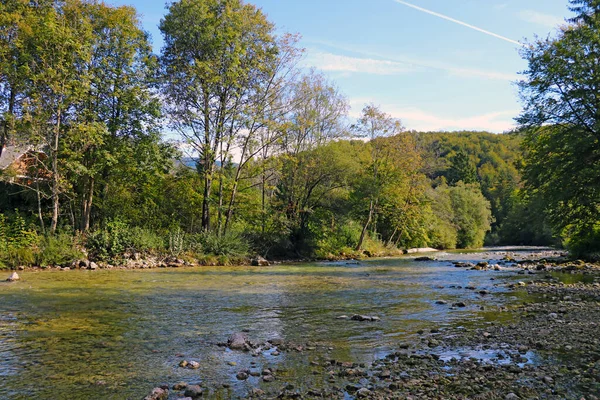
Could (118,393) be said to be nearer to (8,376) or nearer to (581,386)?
(8,376)

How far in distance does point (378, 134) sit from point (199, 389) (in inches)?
1379

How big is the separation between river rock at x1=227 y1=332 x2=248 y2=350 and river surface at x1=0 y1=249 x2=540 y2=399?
22 centimetres

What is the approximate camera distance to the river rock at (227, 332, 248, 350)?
6.84m

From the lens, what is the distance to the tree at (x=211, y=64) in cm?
2608

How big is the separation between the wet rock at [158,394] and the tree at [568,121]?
21.7m

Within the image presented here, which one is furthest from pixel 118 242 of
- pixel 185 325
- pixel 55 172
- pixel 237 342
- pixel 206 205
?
pixel 237 342

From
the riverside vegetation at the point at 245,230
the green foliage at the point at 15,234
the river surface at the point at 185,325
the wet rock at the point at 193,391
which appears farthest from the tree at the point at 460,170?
the wet rock at the point at 193,391

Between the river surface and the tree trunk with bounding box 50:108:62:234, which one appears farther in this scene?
the tree trunk with bounding box 50:108:62:234

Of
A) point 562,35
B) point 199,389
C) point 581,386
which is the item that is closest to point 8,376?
point 199,389

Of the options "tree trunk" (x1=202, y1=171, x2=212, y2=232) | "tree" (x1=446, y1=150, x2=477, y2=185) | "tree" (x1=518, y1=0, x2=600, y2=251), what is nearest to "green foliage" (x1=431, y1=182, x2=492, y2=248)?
"tree" (x1=518, y1=0, x2=600, y2=251)

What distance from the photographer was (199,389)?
4930 mm

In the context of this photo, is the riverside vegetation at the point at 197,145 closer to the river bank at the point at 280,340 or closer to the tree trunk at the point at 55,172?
the tree trunk at the point at 55,172

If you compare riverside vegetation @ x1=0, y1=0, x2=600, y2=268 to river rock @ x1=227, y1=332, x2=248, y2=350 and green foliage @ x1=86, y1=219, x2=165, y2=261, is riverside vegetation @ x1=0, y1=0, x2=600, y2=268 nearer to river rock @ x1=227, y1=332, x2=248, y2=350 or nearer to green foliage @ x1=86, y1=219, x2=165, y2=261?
green foliage @ x1=86, y1=219, x2=165, y2=261

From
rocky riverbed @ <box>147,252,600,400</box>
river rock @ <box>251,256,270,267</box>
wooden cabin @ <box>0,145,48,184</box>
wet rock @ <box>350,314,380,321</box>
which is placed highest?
wooden cabin @ <box>0,145,48,184</box>
